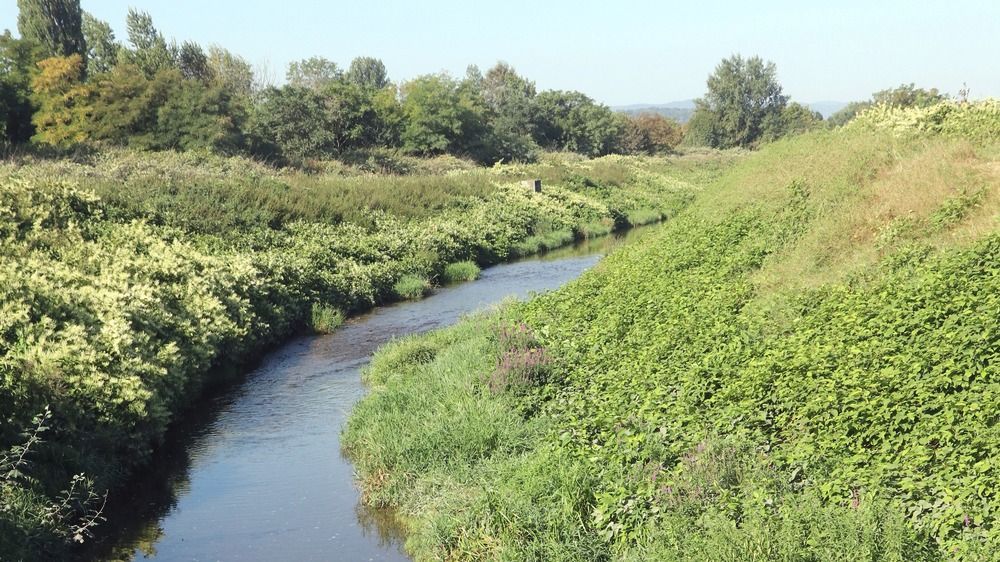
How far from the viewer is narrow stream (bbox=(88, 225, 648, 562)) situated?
1065 centimetres

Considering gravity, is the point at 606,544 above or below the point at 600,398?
below

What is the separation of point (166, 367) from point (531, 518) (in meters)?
8.19

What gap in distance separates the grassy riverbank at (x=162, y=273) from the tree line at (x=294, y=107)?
5931 millimetres

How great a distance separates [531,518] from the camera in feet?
30.8

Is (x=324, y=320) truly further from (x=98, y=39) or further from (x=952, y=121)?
(x=98, y=39)

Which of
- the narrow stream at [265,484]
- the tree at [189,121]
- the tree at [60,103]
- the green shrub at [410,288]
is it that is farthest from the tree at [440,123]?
the narrow stream at [265,484]

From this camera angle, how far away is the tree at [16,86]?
45.6m

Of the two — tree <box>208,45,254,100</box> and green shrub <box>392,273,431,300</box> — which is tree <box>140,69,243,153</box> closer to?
green shrub <box>392,273,431,300</box>

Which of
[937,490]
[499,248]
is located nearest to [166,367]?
[937,490]

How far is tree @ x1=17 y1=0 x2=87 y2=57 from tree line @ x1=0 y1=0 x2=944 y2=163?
0.08 m

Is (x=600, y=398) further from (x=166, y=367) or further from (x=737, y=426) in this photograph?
(x=166, y=367)

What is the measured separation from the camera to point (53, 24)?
219 feet

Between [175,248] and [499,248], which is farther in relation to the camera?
[499,248]

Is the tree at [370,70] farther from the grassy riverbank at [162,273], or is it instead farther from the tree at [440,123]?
the grassy riverbank at [162,273]
